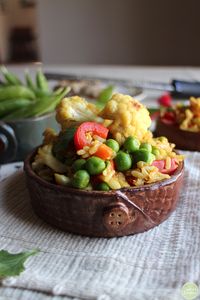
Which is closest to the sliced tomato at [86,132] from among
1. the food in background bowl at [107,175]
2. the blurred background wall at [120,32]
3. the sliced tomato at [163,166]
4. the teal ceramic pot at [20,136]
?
the food in background bowl at [107,175]

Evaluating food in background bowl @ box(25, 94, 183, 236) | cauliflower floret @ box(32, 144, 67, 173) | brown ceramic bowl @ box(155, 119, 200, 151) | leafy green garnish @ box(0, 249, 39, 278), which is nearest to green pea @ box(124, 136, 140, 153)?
food in background bowl @ box(25, 94, 183, 236)

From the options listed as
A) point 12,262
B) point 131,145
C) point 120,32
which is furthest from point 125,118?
point 120,32

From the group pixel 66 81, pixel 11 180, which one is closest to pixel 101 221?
pixel 11 180

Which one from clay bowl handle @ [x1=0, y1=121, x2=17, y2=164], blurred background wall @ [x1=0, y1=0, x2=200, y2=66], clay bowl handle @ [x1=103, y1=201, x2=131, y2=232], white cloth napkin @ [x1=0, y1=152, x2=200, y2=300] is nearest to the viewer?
white cloth napkin @ [x1=0, y1=152, x2=200, y2=300]

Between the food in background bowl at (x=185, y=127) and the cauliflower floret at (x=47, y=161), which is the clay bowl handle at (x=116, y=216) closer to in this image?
the cauliflower floret at (x=47, y=161)

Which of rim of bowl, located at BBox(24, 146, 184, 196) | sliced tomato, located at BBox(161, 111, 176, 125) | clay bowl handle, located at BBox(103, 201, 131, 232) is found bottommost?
sliced tomato, located at BBox(161, 111, 176, 125)

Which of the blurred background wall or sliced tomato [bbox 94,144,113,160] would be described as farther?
the blurred background wall

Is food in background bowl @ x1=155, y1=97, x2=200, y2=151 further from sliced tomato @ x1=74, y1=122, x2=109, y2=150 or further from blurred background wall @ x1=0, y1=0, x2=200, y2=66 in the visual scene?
blurred background wall @ x1=0, y1=0, x2=200, y2=66
